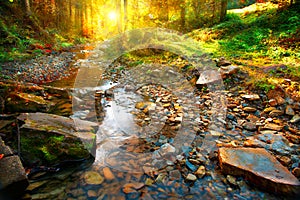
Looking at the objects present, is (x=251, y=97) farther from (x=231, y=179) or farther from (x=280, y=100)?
(x=231, y=179)

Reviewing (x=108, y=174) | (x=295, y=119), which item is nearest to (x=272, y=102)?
(x=295, y=119)

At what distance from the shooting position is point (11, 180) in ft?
8.20

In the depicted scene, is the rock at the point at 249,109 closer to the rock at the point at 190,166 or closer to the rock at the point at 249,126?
the rock at the point at 249,126

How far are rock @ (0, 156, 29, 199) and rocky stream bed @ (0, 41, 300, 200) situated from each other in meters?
0.04

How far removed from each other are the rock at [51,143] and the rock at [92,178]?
0.44 m

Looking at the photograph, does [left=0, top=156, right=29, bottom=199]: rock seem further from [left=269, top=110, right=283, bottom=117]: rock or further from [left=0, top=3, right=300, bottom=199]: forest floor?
[left=269, top=110, right=283, bottom=117]: rock

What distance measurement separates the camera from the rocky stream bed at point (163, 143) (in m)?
2.76

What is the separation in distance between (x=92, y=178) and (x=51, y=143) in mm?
1022

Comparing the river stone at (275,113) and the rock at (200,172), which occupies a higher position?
the river stone at (275,113)

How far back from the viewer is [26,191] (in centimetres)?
268

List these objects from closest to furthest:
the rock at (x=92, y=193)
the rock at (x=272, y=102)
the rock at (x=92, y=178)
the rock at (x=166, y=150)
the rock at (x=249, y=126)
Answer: the rock at (x=92, y=193)
the rock at (x=92, y=178)
the rock at (x=166, y=150)
the rock at (x=249, y=126)
the rock at (x=272, y=102)

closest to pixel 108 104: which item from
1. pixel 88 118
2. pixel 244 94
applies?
pixel 88 118

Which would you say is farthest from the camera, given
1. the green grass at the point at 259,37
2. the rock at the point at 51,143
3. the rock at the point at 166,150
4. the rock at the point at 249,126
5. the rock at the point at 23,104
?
the green grass at the point at 259,37

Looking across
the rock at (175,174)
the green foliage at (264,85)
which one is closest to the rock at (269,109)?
the green foliage at (264,85)
